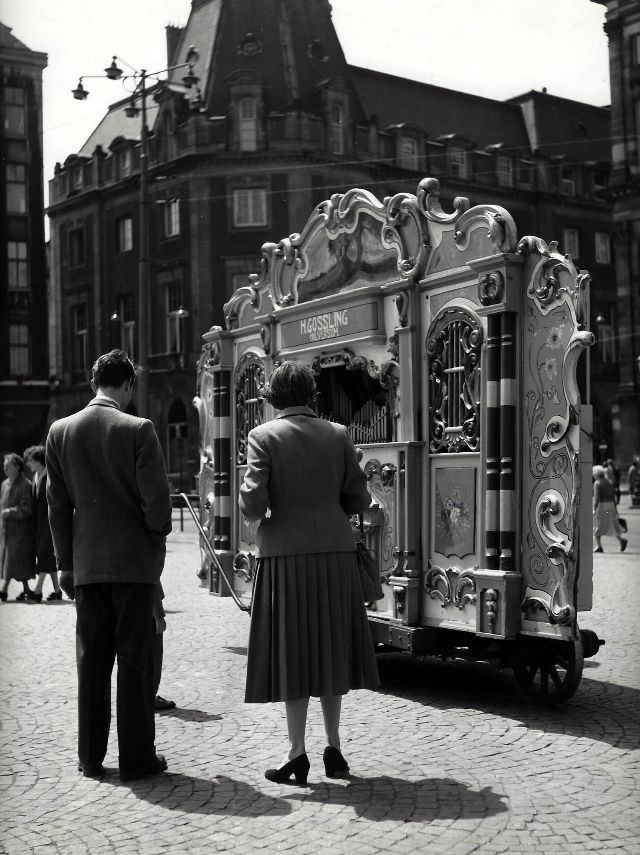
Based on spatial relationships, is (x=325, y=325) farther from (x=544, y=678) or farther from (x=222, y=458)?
(x=544, y=678)

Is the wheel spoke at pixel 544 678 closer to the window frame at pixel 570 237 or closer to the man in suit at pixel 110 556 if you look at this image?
the man in suit at pixel 110 556

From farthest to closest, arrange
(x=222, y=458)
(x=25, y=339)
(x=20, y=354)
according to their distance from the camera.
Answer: (x=25, y=339) → (x=20, y=354) → (x=222, y=458)

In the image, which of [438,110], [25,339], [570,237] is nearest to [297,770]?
[25,339]

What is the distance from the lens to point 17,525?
1306 cm

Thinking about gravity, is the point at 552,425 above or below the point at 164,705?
above

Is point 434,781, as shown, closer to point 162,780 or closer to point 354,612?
point 354,612

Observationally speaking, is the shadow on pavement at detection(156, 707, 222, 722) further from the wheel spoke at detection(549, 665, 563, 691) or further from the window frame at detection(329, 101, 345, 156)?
the window frame at detection(329, 101, 345, 156)

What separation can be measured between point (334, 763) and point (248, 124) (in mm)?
35593

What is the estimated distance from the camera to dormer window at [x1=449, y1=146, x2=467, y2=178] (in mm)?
44062

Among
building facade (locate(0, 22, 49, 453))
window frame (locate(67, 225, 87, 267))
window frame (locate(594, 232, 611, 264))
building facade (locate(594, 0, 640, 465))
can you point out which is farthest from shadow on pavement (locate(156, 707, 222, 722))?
window frame (locate(594, 232, 611, 264))

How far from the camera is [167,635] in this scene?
404 inches

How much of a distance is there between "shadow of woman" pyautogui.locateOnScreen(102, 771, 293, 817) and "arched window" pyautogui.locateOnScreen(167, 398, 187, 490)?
33.0m

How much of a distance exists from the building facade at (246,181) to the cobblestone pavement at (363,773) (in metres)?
29.2

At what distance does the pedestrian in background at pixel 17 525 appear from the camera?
12961 millimetres
